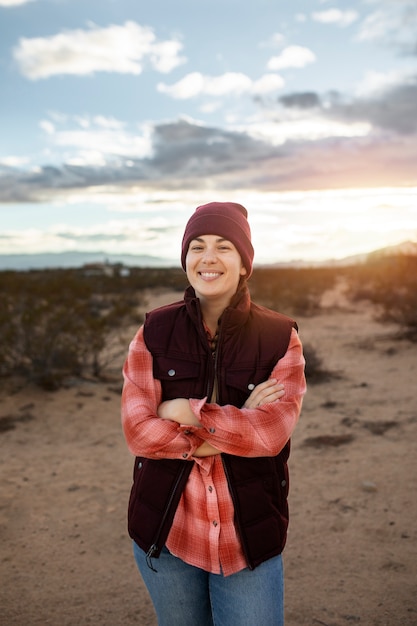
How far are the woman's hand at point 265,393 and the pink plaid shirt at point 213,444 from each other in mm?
23

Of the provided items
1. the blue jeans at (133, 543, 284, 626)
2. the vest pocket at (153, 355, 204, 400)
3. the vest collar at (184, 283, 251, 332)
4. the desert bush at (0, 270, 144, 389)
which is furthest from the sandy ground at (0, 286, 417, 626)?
the vest collar at (184, 283, 251, 332)

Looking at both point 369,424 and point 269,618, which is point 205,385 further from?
point 369,424

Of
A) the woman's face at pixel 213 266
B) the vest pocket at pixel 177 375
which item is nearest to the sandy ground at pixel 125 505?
the vest pocket at pixel 177 375

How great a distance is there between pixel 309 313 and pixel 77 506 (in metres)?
13.3

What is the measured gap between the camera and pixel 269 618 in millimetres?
1921

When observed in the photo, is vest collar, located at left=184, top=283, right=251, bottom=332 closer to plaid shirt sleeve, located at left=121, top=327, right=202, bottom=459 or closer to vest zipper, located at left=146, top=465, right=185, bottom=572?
plaid shirt sleeve, located at left=121, top=327, right=202, bottom=459

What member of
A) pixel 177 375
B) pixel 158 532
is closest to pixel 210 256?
pixel 177 375

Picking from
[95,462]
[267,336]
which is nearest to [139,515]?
[267,336]

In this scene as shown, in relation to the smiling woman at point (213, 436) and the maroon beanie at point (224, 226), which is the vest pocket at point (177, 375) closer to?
the smiling woman at point (213, 436)

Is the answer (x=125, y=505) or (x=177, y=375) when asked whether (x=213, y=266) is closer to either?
(x=177, y=375)

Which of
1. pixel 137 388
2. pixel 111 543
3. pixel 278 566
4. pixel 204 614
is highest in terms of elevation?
pixel 137 388

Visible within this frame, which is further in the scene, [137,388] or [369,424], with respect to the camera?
[369,424]

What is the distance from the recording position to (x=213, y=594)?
1997 mm

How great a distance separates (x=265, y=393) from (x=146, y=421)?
459mm
